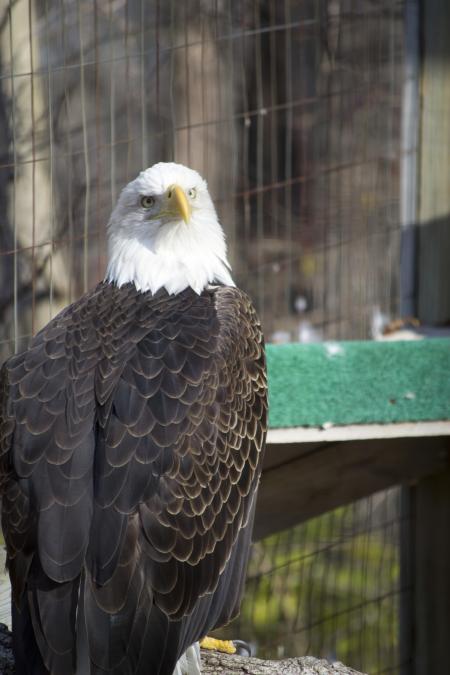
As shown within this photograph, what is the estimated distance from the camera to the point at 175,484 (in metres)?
3.23

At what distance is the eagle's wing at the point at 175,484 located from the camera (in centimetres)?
308

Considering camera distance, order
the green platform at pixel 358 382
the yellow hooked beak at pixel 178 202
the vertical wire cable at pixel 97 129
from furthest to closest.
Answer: the green platform at pixel 358 382, the vertical wire cable at pixel 97 129, the yellow hooked beak at pixel 178 202

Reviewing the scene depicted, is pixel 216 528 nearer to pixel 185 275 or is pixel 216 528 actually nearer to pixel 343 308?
pixel 185 275

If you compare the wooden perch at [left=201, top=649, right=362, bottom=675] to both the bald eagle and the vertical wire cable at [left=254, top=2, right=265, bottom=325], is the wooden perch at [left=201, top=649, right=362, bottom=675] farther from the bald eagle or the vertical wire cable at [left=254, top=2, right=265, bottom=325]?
the vertical wire cable at [left=254, top=2, right=265, bottom=325]

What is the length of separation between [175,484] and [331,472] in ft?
6.78

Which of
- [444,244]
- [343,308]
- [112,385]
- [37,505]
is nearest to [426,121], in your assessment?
[444,244]

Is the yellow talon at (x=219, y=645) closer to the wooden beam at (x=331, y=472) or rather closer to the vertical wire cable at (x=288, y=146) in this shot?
the wooden beam at (x=331, y=472)

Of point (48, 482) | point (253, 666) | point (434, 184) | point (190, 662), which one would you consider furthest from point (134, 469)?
point (434, 184)

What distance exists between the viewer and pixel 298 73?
594 centimetres

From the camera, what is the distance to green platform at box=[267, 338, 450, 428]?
4.72 metres

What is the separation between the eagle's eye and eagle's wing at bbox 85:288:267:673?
43 cm

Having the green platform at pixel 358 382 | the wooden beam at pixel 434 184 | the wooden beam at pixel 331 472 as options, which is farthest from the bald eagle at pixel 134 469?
the wooden beam at pixel 434 184

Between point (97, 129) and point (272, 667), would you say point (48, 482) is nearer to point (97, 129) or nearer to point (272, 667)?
point (272, 667)

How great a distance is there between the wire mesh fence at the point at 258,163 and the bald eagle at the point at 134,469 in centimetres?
80
